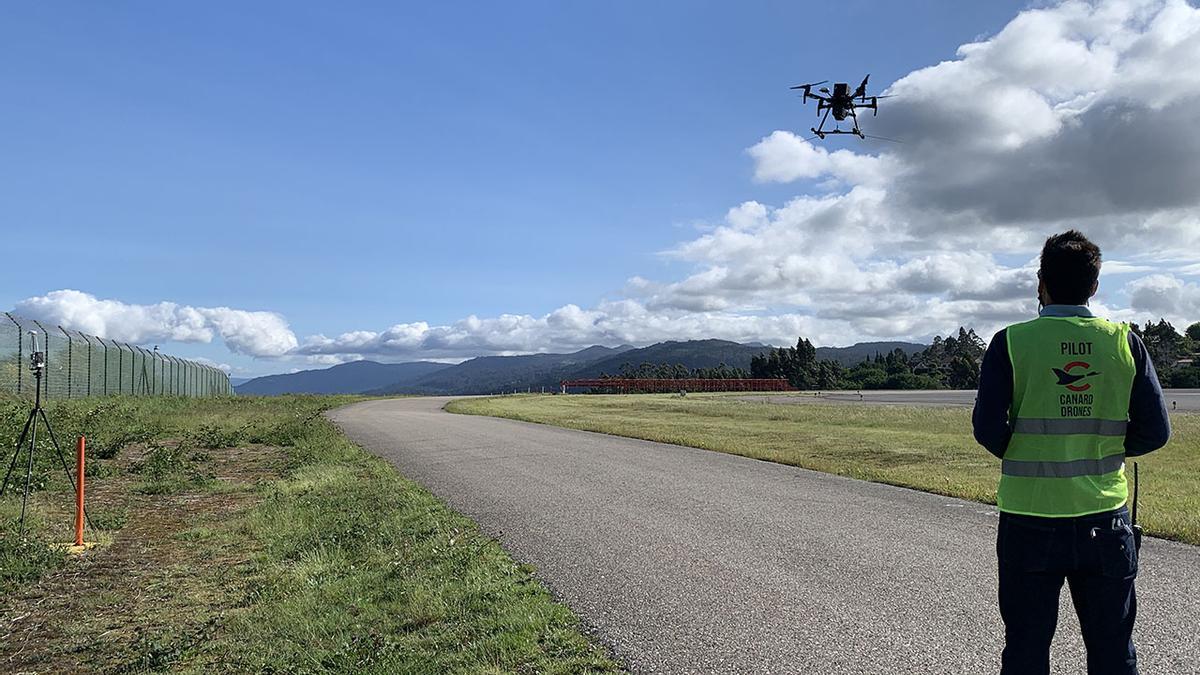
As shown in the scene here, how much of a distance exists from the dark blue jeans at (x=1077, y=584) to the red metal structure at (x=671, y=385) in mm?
80600

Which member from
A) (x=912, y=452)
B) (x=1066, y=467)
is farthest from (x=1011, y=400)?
(x=912, y=452)

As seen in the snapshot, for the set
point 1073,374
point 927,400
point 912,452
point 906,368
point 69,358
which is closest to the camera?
point 1073,374

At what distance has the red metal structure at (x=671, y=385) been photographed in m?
86.6

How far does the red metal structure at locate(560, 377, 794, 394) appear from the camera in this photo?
86562mm

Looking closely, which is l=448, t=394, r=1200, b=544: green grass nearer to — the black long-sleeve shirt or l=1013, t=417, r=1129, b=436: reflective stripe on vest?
the black long-sleeve shirt

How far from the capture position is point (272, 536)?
32.2 feet

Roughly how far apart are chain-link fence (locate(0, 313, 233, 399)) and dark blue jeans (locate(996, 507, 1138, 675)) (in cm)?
3264

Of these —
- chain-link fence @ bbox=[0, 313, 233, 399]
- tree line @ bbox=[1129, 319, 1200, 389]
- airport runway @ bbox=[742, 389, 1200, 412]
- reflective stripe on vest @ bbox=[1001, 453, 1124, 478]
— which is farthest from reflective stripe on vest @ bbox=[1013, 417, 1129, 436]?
tree line @ bbox=[1129, 319, 1200, 389]

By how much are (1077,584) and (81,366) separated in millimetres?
40441

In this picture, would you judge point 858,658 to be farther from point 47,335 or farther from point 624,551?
point 47,335

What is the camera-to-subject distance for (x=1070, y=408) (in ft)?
10.8

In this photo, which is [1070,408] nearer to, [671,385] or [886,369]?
[671,385]

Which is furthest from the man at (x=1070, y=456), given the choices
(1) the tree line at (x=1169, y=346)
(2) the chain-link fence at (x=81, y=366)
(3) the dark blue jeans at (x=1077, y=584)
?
(1) the tree line at (x=1169, y=346)

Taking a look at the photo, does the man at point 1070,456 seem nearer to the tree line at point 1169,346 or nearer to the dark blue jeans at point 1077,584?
the dark blue jeans at point 1077,584
